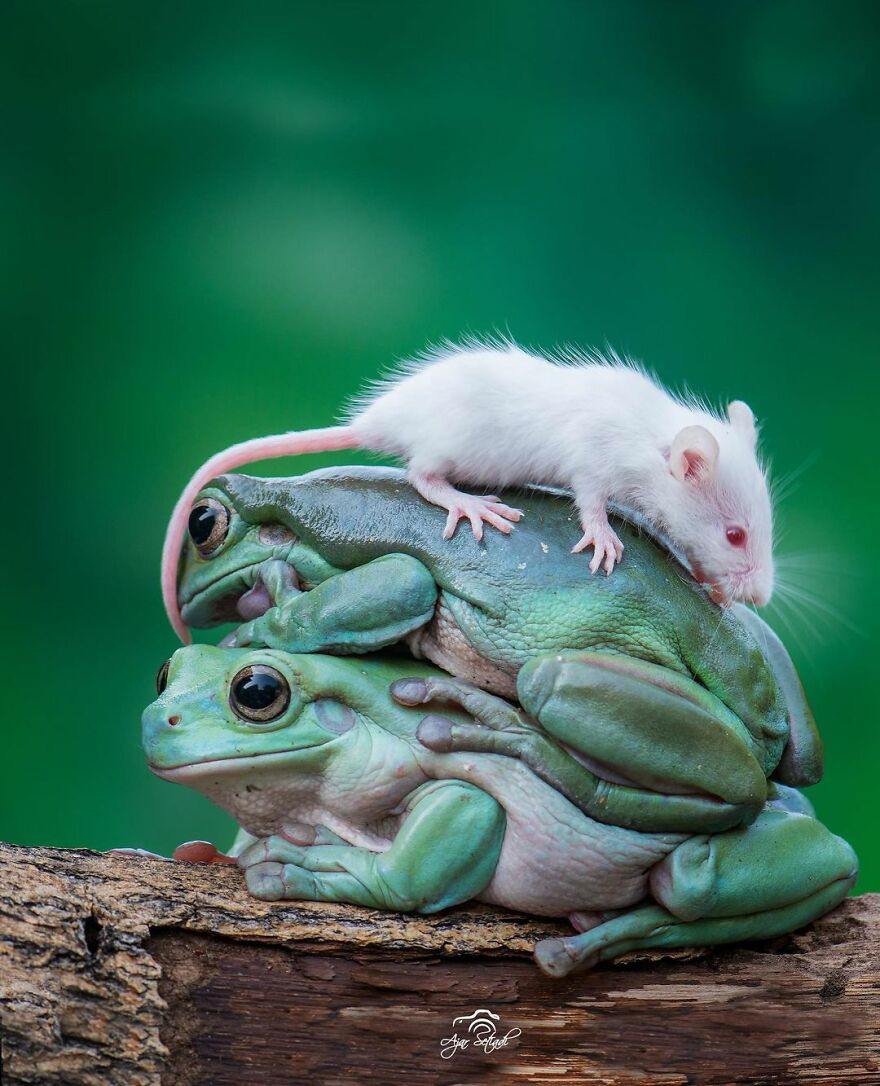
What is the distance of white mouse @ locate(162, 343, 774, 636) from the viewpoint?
2.56 metres

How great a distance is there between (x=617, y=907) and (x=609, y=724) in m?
0.41

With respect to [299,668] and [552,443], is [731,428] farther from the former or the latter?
[299,668]

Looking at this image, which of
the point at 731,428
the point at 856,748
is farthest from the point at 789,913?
the point at 856,748

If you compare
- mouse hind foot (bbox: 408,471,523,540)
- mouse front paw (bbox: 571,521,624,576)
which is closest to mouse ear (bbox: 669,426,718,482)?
mouse front paw (bbox: 571,521,624,576)

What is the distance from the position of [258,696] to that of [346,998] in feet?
1.96

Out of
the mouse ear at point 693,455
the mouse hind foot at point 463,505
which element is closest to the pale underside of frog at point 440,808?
the mouse hind foot at point 463,505

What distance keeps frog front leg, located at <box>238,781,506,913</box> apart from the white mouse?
1.75ft

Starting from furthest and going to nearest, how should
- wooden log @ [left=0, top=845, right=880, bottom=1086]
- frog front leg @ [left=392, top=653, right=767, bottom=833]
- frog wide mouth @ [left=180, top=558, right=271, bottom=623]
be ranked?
1. frog wide mouth @ [left=180, top=558, right=271, bottom=623]
2. frog front leg @ [left=392, top=653, right=767, bottom=833]
3. wooden log @ [left=0, top=845, right=880, bottom=1086]

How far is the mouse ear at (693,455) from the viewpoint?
2.49 metres

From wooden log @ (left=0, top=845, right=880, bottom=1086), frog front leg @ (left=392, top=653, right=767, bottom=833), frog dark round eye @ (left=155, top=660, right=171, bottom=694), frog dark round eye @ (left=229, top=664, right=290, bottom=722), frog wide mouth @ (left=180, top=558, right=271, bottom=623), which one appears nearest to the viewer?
wooden log @ (left=0, top=845, right=880, bottom=1086)

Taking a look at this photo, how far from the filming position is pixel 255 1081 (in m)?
2.28

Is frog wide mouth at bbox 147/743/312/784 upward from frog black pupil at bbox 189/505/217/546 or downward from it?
downward

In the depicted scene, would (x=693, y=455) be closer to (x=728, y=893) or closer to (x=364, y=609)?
(x=364, y=609)

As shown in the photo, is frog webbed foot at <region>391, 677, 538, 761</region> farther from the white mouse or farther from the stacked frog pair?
the white mouse
